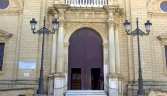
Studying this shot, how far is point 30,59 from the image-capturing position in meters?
→ 15.5

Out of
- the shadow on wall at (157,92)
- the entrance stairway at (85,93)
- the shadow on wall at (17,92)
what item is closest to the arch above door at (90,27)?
the entrance stairway at (85,93)

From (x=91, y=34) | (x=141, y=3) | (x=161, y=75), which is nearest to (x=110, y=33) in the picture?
(x=91, y=34)

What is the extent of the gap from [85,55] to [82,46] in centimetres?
68

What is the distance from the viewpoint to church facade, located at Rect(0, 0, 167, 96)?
15.4m

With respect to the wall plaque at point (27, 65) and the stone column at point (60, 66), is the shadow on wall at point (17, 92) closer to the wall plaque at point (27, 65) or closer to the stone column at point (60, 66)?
the stone column at point (60, 66)

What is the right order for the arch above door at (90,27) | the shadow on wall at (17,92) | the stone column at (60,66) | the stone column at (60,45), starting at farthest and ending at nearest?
the arch above door at (90,27)
the stone column at (60,45)
the stone column at (60,66)
the shadow on wall at (17,92)

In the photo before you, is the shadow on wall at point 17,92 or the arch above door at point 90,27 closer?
the shadow on wall at point 17,92

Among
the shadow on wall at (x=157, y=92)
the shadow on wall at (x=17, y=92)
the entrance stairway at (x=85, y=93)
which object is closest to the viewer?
the shadow on wall at (x=17, y=92)

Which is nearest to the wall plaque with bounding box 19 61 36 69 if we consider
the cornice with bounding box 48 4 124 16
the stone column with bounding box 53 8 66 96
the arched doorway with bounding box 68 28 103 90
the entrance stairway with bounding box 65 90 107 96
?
the stone column with bounding box 53 8 66 96

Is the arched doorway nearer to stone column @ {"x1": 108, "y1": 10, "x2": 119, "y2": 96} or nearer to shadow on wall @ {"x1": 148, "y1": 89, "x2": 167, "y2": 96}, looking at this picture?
stone column @ {"x1": 108, "y1": 10, "x2": 119, "y2": 96}

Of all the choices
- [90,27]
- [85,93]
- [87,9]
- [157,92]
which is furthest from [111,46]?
[157,92]

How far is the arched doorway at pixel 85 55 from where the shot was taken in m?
16.0

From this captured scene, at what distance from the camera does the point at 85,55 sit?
16328 mm

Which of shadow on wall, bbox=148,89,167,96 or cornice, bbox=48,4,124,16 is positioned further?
cornice, bbox=48,4,124,16
